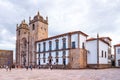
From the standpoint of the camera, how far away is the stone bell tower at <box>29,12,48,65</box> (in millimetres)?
53197

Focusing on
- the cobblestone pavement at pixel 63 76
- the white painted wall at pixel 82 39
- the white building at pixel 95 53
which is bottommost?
the cobblestone pavement at pixel 63 76

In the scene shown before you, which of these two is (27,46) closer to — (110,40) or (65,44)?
(65,44)

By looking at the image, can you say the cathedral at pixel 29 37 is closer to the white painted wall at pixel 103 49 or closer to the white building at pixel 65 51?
the white building at pixel 65 51

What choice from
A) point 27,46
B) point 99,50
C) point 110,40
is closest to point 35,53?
point 27,46

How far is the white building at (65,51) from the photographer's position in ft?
133

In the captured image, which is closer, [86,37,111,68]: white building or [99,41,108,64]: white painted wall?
[86,37,111,68]: white building

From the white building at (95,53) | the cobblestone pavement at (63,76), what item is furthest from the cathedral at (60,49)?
the cobblestone pavement at (63,76)

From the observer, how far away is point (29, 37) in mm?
56781

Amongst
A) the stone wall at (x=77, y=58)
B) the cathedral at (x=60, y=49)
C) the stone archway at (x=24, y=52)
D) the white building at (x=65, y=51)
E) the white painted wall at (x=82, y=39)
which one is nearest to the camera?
the stone wall at (x=77, y=58)

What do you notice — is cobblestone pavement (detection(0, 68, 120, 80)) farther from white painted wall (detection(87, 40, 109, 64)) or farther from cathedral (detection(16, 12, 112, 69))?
white painted wall (detection(87, 40, 109, 64))

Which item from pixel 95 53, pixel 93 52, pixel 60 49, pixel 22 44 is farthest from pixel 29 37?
pixel 95 53

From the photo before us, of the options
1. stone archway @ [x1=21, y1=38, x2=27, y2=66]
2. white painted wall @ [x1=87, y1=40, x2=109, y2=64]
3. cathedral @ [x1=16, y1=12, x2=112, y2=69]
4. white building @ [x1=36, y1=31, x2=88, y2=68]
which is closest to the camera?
white building @ [x1=36, y1=31, x2=88, y2=68]

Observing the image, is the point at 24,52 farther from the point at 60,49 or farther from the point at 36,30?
the point at 60,49

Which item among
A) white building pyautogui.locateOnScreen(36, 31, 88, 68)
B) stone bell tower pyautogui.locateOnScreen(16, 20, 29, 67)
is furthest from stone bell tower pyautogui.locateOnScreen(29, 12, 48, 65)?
white building pyautogui.locateOnScreen(36, 31, 88, 68)
